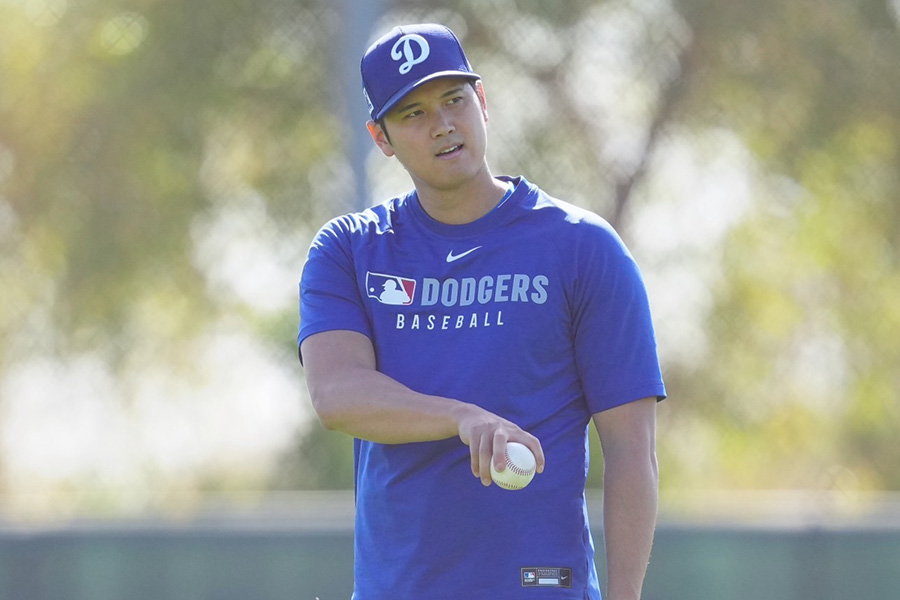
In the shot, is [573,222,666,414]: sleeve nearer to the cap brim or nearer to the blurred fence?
the cap brim

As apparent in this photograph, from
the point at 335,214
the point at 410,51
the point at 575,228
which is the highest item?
the point at 335,214

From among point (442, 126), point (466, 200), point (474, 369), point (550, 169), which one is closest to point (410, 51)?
point (442, 126)

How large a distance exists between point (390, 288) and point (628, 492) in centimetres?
65

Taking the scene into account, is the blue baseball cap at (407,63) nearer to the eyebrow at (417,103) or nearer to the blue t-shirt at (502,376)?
the eyebrow at (417,103)

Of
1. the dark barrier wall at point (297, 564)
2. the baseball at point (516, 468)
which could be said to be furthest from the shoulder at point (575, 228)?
the dark barrier wall at point (297, 564)

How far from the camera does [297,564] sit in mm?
5781

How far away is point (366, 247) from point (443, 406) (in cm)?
53

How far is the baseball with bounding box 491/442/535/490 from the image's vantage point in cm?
221

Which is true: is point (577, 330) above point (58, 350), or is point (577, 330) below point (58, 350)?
below

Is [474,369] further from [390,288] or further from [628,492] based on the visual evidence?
[628,492]

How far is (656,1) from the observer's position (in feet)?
22.1

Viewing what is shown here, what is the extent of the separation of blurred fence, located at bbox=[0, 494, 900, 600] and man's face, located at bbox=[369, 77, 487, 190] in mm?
Result: 3171

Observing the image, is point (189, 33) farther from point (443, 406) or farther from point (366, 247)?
point (443, 406)

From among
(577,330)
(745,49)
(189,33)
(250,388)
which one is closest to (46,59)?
(189,33)
